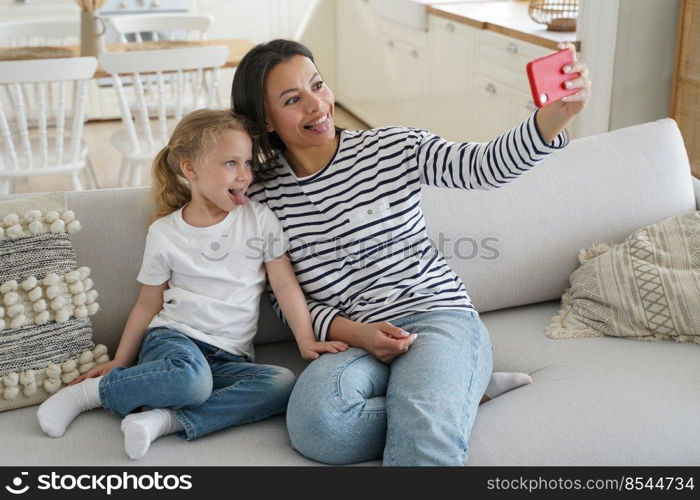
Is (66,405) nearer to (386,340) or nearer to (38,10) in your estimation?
(386,340)

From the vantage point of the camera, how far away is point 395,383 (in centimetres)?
147

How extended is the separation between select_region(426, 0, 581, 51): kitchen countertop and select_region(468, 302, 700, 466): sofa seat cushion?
1.50 m

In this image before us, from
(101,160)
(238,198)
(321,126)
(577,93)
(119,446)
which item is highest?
(577,93)

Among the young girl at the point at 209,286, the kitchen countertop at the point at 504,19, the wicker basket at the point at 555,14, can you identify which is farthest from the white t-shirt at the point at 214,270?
the wicker basket at the point at 555,14

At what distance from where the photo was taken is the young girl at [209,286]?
154 cm

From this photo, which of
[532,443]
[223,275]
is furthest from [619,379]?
[223,275]

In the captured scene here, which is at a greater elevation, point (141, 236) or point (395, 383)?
point (141, 236)

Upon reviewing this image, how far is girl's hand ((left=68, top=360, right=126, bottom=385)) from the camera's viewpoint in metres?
1.61

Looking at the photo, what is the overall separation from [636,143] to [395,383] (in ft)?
3.07

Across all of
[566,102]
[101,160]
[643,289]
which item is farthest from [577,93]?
[101,160]

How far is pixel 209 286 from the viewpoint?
1655mm

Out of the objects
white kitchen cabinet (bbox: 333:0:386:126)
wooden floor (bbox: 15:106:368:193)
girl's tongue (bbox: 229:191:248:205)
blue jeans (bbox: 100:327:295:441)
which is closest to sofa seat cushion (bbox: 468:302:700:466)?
blue jeans (bbox: 100:327:295:441)

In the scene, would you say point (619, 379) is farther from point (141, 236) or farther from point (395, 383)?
point (141, 236)

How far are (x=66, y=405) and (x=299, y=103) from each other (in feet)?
2.37
